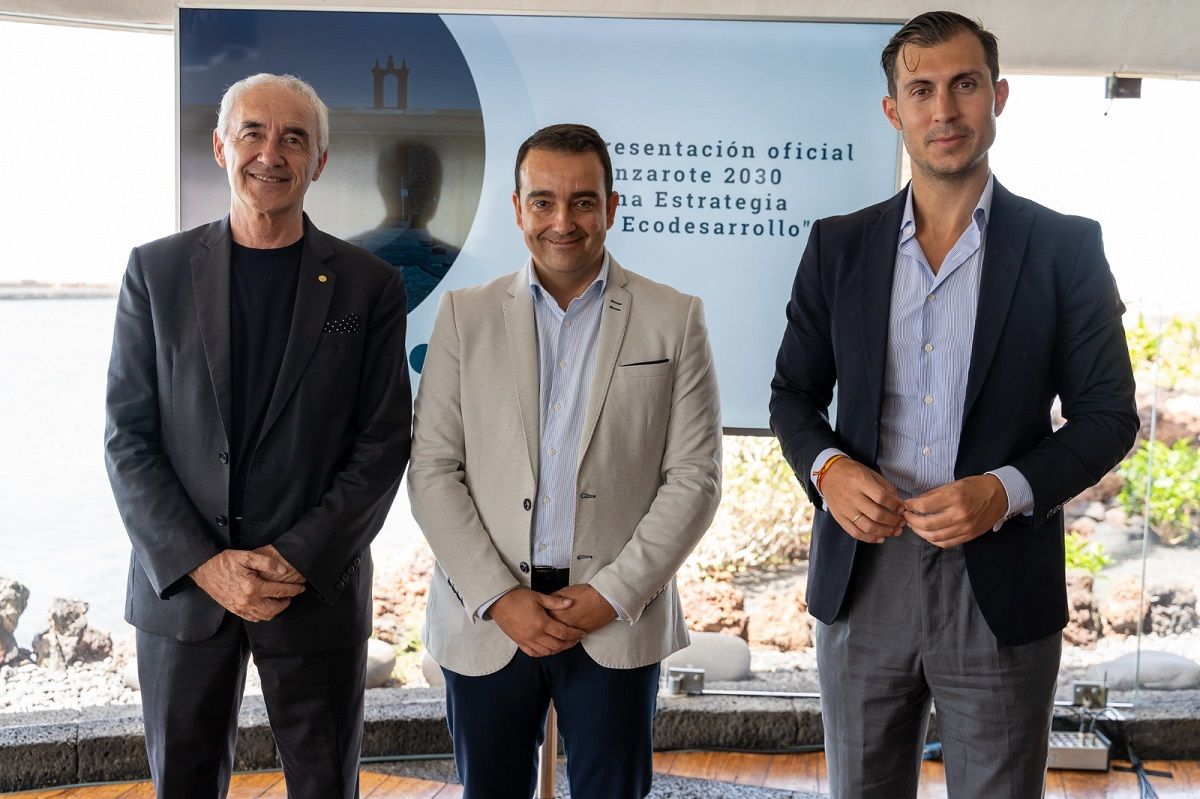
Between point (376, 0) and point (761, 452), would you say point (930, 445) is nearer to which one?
point (761, 452)

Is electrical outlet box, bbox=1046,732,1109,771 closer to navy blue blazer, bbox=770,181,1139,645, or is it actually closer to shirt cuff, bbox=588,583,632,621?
navy blue blazer, bbox=770,181,1139,645

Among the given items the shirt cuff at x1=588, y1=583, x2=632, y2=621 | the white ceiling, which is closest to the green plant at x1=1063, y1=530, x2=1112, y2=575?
the white ceiling

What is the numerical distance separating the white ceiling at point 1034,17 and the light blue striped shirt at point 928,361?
5.64 ft

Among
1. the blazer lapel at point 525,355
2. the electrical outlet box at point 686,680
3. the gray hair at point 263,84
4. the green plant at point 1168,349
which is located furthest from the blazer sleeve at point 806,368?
the green plant at point 1168,349

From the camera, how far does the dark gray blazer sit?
89.0 inches

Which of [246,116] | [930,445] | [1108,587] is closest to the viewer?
[930,445]

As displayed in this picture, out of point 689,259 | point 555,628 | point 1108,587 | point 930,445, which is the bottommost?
point 1108,587

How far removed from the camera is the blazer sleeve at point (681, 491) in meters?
2.22

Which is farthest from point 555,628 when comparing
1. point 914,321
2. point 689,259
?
point 689,259

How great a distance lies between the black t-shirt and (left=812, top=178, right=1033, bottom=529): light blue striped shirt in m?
1.12

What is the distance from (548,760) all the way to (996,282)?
188 cm

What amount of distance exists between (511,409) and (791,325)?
59cm

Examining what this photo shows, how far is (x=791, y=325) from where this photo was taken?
226 centimetres

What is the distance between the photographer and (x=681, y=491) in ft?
7.50
